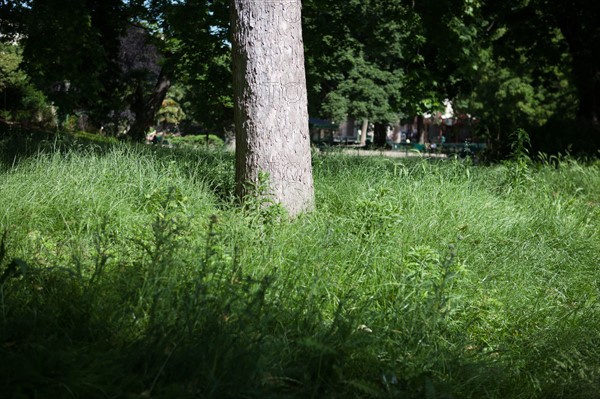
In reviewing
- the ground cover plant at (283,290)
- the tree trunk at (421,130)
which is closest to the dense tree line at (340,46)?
the ground cover plant at (283,290)

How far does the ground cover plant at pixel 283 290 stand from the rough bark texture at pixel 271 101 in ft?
0.91

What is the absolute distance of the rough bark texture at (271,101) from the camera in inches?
242

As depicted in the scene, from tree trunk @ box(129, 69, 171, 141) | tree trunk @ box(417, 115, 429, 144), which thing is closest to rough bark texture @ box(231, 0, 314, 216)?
tree trunk @ box(129, 69, 171, 141)

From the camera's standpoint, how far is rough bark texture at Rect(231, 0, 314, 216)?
6.14 metres

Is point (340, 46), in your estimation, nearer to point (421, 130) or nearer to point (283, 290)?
point (283, 290)

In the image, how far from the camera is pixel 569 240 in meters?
6.25

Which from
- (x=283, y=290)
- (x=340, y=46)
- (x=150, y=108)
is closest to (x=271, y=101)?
(x=283, y=290)

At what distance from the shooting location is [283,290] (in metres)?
4.08

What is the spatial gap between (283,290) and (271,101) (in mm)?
2570

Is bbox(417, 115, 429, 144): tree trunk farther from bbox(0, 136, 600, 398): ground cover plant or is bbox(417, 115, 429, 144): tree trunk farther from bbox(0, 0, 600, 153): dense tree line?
bbox(0, 136, 600, 398): ground cover plant

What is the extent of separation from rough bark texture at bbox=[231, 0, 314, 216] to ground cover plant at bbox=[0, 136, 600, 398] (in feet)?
0.91

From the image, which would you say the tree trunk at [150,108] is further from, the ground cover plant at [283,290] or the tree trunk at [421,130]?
the tree trunk at [421,130]

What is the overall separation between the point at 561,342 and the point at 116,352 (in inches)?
109

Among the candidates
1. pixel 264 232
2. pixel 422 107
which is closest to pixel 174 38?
pixel 422 107
